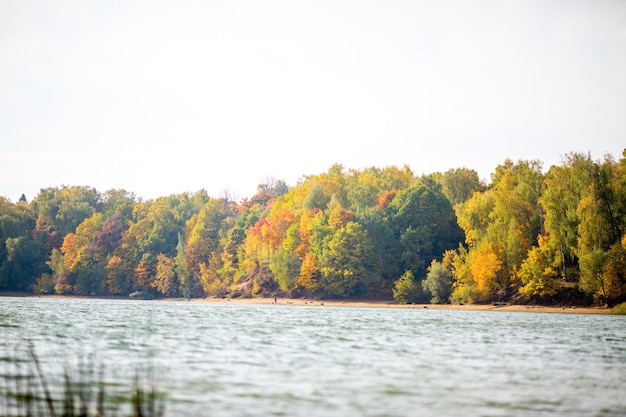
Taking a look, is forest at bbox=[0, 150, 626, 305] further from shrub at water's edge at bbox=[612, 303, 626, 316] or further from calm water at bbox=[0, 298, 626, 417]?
calm water at bbox=[0, 298, 626, 417]

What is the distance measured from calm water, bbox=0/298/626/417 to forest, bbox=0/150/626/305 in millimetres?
57327

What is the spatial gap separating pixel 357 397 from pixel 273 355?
13.1 metres

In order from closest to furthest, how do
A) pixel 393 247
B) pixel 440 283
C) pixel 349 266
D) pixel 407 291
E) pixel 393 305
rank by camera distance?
pixel 440 283
pixel 393 305
pixel 407 291
pixel 349 266
pixel 393 247

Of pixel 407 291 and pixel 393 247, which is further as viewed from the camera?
pixel 393 247

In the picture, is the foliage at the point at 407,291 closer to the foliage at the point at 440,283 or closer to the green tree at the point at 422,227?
the foliage at the point at 440,283

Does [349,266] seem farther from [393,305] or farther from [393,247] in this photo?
[393,305]

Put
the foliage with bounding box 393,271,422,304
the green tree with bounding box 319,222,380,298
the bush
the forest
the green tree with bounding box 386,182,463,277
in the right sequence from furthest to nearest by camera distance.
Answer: the green tree with bounding box 386,182,463,277 → the green tree with bounding box 319,222,380,298 → the foliage with bounding box 393,271,422,304 → the forest → the bush

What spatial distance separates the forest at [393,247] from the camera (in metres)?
114

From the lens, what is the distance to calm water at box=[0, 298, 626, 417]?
25609 millimetres

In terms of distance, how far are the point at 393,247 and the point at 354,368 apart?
11811cm

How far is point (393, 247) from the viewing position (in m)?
152

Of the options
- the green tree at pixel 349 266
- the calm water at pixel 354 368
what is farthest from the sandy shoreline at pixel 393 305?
the calm water at pixel 354 368

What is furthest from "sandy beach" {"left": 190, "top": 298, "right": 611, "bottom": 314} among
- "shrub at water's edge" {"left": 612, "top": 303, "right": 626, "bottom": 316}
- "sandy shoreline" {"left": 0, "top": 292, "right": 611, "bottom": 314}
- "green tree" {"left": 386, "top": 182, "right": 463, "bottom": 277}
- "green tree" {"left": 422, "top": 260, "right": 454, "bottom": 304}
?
"green tree" {"left": 386, "top": 182, "right": 463, "bottom": 277}

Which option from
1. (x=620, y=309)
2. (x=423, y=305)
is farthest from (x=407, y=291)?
(x=620, y=309)
